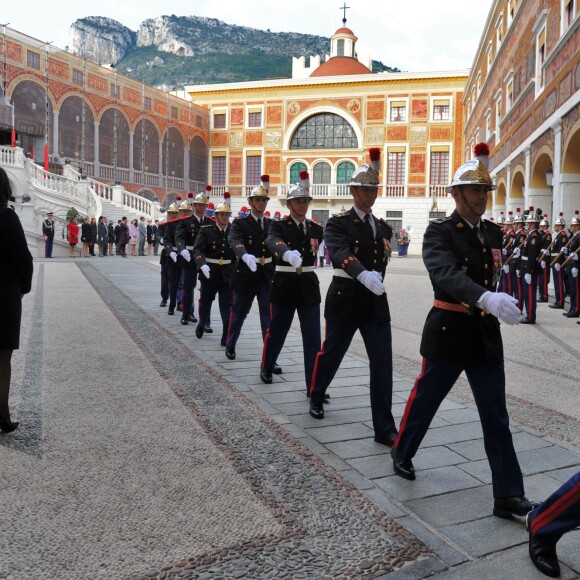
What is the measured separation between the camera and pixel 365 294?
4316mm

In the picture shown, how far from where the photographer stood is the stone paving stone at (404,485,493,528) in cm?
309

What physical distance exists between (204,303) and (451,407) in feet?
13.9

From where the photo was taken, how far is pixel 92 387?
217 inches

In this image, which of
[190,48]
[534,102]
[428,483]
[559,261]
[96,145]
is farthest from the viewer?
[190,48]

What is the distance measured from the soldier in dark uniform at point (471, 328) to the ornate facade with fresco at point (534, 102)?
38.0 ft

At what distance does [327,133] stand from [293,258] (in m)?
42.4

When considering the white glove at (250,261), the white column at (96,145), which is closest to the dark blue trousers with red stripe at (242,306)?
the white glove at (250,261)

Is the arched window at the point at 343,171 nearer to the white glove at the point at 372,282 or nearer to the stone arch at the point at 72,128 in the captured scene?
the stone arch at the point at 72,128

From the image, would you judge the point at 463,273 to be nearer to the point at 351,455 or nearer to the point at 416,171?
the point at 351,455

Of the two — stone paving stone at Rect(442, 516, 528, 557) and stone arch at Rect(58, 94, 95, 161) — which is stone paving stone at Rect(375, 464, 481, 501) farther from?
stone arch at Rect(58, 94, 95, 161)

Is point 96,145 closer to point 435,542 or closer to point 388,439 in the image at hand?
point 388,439

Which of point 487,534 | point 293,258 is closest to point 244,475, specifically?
point 487,534

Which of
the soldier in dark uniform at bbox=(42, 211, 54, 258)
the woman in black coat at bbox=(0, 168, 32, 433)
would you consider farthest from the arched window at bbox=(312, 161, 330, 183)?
the woman in black coat at bbox=(0, 168, 32, 433)

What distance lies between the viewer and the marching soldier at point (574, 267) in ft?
36.2
